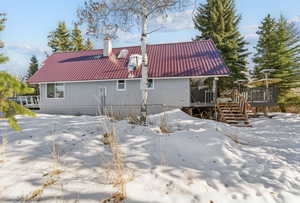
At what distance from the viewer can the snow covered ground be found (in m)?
2.46

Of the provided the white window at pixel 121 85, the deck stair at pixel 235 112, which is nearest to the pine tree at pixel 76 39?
the white window at pixel 121 85

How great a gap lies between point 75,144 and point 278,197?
3.95m

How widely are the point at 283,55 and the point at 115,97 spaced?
1671 cm

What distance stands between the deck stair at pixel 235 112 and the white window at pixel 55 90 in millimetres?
11732

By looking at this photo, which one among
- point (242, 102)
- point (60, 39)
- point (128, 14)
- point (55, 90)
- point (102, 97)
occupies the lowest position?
point (242, 102)

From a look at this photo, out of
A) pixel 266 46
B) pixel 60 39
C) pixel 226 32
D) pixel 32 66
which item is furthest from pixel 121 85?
pixel 32 66

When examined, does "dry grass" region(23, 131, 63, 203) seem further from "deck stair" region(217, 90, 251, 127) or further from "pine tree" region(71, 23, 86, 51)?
"pine tree" region(71, 23, 86, 51)

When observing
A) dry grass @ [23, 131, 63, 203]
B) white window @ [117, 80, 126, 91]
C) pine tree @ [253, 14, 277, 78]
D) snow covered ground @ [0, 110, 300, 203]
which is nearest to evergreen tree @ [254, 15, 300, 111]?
pine tree @ [253, 14, 277, 78]

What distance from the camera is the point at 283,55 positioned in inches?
657

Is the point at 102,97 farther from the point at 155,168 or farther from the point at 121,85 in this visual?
the point at 155,168

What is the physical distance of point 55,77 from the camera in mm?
13711

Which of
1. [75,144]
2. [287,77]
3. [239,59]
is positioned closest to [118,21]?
[75,144]

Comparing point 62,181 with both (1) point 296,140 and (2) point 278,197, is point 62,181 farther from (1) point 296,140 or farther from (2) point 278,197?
(1) point 296,140

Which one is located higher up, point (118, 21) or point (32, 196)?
point (118, 21)
